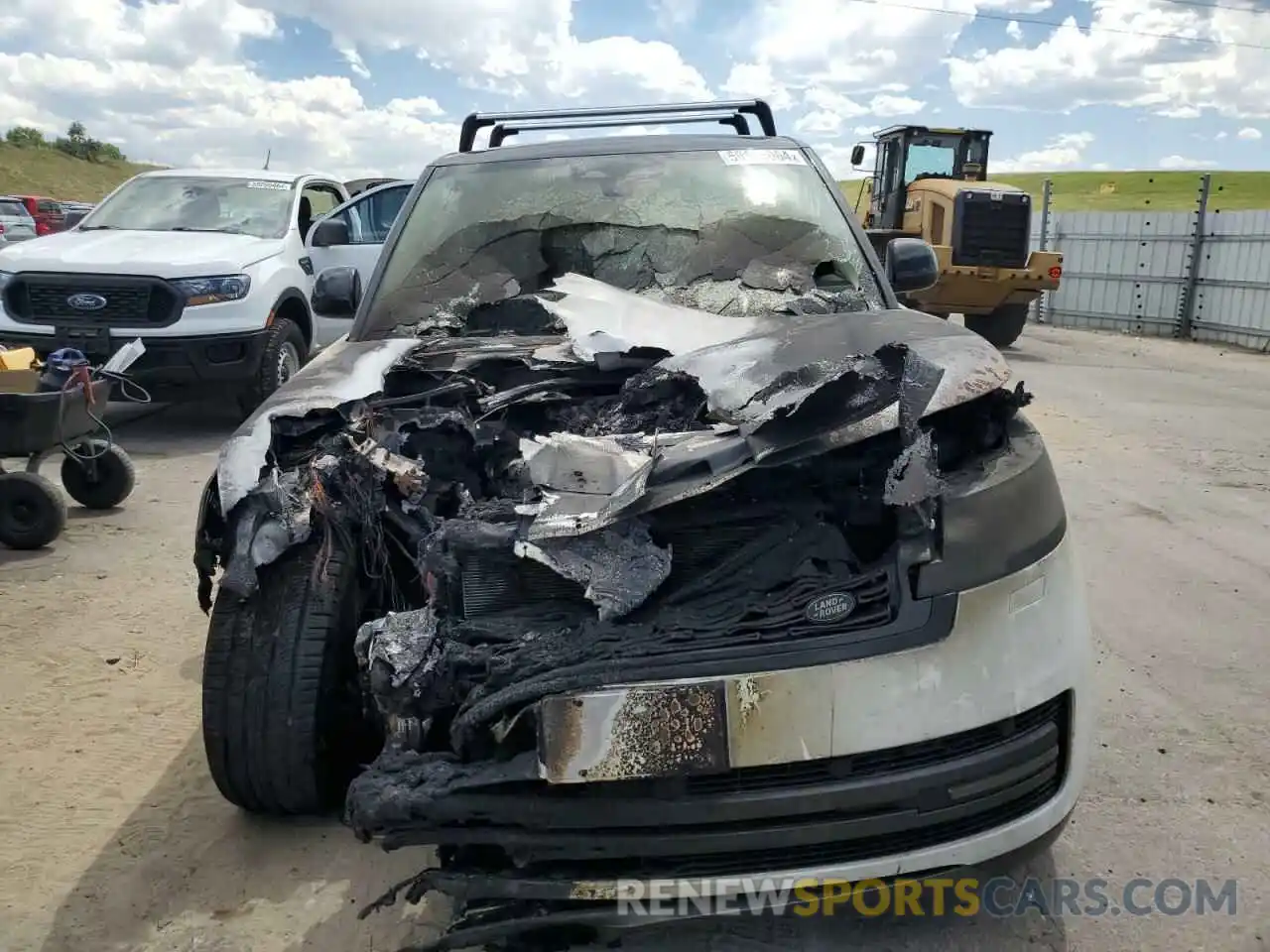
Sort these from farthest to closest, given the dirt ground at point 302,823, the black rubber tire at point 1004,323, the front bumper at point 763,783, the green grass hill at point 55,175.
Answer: the green grass hill at point 55,175
the black rubber tire at point 1004,323
the dirt ground at point 302,823
the front bumper at point 763,783

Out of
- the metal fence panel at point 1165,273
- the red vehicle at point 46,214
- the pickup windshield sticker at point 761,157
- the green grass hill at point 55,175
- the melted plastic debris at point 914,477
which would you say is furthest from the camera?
the green grass hill at point 55,175

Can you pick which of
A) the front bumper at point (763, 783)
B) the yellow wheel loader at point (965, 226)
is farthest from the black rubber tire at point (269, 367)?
the yellow wheel loader at point (965, 226)

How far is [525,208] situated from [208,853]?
2431mm

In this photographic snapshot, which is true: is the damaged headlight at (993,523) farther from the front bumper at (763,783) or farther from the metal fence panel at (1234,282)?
the metal fence panel at (1234,282)

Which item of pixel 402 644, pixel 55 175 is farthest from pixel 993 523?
pixel 55 175

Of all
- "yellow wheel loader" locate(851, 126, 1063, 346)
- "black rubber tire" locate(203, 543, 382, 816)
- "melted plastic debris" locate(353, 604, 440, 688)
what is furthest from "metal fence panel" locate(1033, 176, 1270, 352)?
"melted plastic debris" locate(353, 604, 440, 688)

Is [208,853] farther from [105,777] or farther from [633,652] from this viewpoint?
[633,652]

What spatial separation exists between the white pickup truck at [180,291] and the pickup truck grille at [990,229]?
7.72 m

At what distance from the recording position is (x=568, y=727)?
5.91 feet

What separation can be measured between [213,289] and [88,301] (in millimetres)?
819

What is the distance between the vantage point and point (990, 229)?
41.3ft

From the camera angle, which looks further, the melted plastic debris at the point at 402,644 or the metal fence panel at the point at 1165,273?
the metal fence panel at the point at 1165,273

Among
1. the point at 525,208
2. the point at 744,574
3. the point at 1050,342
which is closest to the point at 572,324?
the point at 525,208

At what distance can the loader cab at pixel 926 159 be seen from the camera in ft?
47.1
